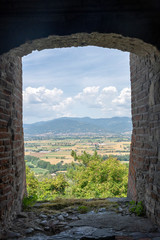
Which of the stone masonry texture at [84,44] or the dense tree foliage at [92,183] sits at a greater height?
the stone masonry texture at [84,44]

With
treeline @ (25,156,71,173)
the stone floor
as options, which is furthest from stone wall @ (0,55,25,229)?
treeline @ (25,156,71,173)

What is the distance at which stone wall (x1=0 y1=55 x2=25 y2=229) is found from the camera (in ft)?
8.04

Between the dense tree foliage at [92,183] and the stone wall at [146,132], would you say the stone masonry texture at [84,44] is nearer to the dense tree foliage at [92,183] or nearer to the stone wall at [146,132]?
the stone wall at [146,132]

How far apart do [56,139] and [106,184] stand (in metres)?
28.3

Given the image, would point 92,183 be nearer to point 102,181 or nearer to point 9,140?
point 102,181

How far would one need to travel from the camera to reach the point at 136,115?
10.7 feet

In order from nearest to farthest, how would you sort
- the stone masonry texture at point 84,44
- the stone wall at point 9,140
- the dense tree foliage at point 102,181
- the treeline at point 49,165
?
the stone masonry texture at point 84,44, the stone wall at point 9,140, the dense tree foliage at point 102,181, the treeline at point 49,165

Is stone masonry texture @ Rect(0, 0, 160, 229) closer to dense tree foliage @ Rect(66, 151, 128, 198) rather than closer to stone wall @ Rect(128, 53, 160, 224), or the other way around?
stone wall @ Rect(128, 53, 160, 224)

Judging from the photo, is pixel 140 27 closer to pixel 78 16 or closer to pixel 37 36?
pixel 78 16

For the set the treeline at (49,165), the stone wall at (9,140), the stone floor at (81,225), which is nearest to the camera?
the stone floor at (81,225)

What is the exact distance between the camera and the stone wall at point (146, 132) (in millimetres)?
2475

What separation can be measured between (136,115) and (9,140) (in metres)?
1.88

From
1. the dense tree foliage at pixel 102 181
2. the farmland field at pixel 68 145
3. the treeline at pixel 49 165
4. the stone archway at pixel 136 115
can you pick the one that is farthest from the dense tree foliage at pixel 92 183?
the farmland field at pixel 68 145

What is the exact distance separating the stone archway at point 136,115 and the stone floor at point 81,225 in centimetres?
18
